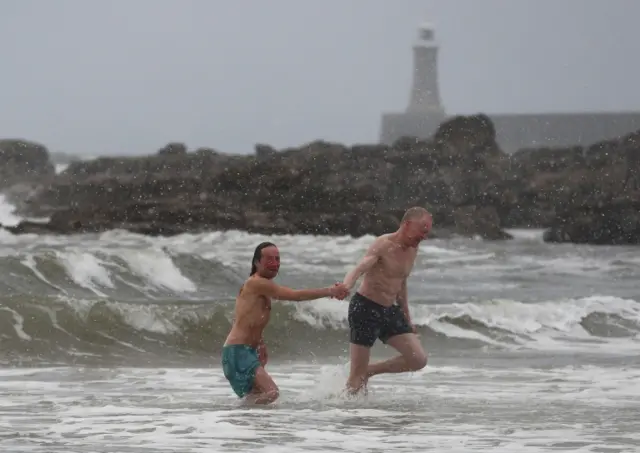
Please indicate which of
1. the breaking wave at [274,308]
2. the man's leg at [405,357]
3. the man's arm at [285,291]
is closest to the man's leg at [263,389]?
the man's arm at [285,291]

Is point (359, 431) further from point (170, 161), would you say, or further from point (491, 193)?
point (170, 161)

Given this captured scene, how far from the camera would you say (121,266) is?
2495 centimetres

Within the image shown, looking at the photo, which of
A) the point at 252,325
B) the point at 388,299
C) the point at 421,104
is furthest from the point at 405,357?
the point at 421,104

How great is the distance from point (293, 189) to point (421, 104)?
132 feet

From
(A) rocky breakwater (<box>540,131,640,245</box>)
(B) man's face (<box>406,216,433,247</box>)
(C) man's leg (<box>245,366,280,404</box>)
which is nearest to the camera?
(C) man's leg (<box>245,366,280,404</box>)

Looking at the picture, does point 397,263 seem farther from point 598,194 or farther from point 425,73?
point 425,73

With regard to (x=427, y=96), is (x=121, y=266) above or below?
below

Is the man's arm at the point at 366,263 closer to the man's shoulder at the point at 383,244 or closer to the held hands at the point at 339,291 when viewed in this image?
the man's shoulder at the point at 383,244

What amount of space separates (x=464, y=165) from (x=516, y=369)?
53130mm

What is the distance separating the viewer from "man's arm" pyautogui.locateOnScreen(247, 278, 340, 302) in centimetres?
1010

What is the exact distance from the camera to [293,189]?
60.4 meters

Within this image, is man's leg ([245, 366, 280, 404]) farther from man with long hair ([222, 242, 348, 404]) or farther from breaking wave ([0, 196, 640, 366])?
breaking wave ([0, 196, 640, 366])

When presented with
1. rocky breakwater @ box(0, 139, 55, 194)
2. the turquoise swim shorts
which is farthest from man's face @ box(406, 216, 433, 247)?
rocky breakwater @ box(0, 139, 55, 194)

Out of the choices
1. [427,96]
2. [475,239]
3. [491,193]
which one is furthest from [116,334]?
[427,96]
